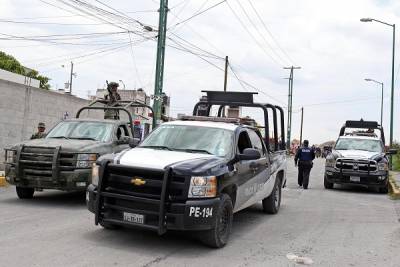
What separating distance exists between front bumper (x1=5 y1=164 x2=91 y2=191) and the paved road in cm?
41

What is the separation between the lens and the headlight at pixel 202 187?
648cm

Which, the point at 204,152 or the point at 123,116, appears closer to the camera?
the point at 204,152

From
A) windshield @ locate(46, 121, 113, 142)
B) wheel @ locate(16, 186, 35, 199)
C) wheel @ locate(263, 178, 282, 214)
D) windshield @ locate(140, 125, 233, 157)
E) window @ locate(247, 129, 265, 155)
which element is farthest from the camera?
windshield @ locate(46, 121, 113, 142)

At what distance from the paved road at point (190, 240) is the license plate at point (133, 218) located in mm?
375

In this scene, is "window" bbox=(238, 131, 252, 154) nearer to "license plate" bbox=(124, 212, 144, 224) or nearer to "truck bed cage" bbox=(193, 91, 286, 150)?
"truck bed cage" bbox=(193, 91, 286, 150)

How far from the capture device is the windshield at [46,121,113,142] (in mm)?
11109

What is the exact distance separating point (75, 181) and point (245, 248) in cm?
420

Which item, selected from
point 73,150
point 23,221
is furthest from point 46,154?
point 23,221

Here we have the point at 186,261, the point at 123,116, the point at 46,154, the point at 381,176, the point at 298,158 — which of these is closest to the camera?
the point at 186,261

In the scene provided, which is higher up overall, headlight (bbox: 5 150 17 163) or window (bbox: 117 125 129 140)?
window (bbox: 117 125 129 140)

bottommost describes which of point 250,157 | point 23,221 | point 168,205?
point 23,221

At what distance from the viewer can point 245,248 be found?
7148 mm

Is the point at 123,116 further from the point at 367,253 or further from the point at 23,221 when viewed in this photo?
the point at 367,253

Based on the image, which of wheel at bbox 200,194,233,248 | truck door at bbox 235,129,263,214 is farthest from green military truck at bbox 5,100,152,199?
Answer: wheel at bbox 200,194,233,248
